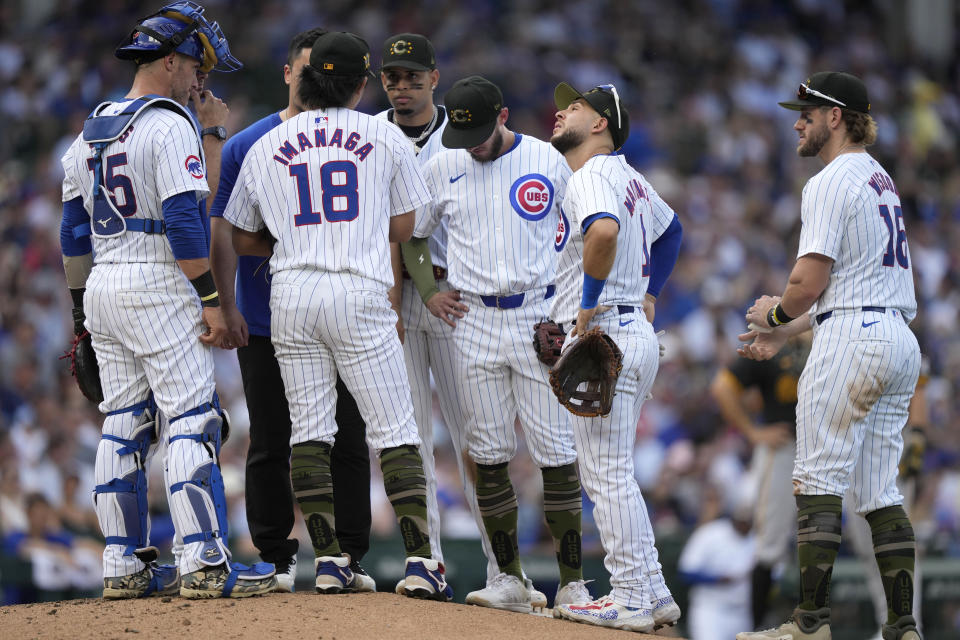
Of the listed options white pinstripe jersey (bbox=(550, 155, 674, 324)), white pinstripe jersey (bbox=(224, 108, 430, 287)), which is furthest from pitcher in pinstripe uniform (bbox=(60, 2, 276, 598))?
white pinstripe jersey (bbox=(550, 155, 674, 324))

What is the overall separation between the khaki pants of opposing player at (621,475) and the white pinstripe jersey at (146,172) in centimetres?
194

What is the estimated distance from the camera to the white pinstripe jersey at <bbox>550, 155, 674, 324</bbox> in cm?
536

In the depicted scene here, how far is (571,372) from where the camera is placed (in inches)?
213

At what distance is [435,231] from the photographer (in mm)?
6211

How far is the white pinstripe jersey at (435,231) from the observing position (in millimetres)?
6176

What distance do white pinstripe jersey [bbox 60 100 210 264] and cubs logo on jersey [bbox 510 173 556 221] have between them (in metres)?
1.50

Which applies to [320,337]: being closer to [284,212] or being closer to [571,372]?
[284,212]

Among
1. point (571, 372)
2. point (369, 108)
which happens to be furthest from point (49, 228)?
point (571, 372)

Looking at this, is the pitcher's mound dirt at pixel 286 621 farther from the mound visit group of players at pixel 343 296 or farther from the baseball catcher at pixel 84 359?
the baseball catcher at pixel 84 359

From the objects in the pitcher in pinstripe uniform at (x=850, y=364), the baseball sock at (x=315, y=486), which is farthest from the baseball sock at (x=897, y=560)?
the baseball sock at (x=315, y=486)

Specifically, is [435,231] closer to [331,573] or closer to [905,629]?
[331,573]

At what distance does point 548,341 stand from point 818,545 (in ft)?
4.98

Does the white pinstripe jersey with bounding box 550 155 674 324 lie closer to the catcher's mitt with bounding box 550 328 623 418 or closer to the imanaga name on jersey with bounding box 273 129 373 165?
the catcher's mitt with bounding box 550 328 623 418

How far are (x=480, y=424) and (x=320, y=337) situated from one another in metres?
0.95
